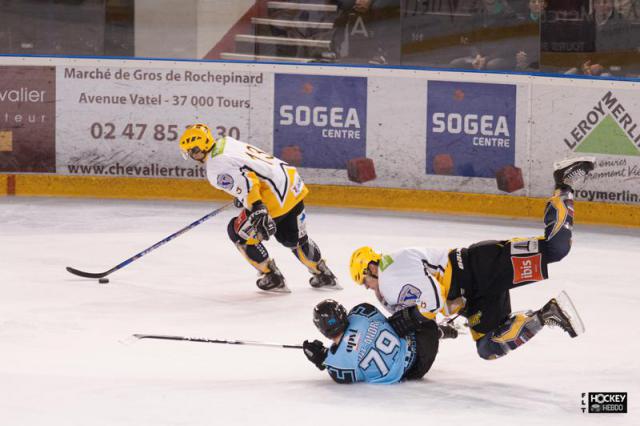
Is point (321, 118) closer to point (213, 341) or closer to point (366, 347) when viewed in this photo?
point (213, 341)

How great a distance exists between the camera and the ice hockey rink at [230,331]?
Result: 16.7 ft

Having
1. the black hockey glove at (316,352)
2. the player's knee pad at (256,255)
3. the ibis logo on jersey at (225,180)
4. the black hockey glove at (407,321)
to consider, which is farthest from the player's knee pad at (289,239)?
the black hockey glove at (407,321)

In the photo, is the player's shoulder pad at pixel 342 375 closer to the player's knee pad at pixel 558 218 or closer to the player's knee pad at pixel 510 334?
the player's knee pad at pixel 510 334

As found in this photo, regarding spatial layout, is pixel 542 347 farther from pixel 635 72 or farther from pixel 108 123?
pixel 108 123

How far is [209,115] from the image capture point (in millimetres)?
10922

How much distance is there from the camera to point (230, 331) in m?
6.79

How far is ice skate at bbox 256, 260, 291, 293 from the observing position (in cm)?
774

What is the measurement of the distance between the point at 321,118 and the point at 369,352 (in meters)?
5.61

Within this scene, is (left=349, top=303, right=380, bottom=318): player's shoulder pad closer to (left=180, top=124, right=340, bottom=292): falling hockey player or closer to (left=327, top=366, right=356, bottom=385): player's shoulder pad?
(left=327, top=366, right=356, bottom=385): player's shoulder pad

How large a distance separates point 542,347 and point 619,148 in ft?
12.5

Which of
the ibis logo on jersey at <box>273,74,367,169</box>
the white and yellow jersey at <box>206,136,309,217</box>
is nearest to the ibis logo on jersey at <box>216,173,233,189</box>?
the white and yellow jersey at <box>206,136,309,217</box>

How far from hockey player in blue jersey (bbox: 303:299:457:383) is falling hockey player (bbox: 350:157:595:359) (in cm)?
7

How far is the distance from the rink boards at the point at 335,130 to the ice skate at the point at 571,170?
4084 mm

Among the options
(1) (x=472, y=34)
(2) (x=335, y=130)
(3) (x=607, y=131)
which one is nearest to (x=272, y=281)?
(2) (x=335, y=130)
